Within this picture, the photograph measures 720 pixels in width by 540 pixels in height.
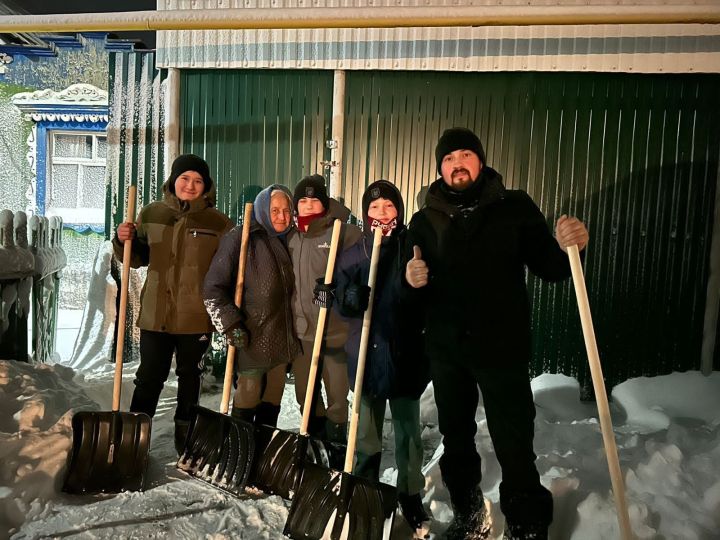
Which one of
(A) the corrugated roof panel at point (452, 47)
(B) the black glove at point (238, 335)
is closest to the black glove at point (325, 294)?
(B) the black glove at point (238, 335)

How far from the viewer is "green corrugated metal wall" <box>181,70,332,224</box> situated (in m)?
4.54

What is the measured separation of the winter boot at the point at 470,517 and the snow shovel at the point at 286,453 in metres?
0.77

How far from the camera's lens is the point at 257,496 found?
2643 millimetres

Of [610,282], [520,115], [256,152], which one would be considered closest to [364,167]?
[256,152]

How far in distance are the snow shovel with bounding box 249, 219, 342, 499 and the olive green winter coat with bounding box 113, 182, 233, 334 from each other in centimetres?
80

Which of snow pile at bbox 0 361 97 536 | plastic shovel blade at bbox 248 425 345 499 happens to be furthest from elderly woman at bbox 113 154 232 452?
plastic shovel blade at bbox 248 425 345 499

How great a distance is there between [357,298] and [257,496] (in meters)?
1.31

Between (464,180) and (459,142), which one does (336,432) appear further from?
(459,142)

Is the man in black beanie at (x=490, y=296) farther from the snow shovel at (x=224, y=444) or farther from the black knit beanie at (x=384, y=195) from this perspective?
the snow shovel at (x=224, y=444)

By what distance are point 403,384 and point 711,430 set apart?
8.37 feet

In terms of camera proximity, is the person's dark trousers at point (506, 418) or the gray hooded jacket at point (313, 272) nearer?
the person's dark trousers at point (506, 418)

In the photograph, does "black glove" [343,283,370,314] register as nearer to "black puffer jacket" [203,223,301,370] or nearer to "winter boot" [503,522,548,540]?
"black puffer jacket" [203,223,301,370]

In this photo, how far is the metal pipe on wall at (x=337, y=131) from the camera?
4465 millimetres

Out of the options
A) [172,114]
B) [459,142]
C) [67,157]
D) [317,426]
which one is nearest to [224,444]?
[317,426]
